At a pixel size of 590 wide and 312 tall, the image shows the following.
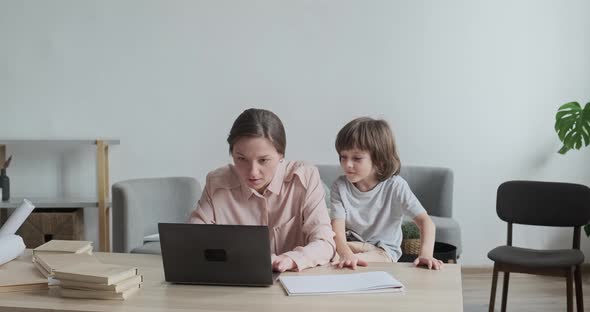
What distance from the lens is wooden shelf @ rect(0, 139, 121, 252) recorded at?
4.85 m

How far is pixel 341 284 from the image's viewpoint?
78.3 inches

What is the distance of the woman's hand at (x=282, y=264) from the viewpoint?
2121 millimetres

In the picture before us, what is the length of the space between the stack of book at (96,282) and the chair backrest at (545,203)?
273 centimetres

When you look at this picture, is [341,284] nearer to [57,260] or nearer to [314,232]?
[314,232]

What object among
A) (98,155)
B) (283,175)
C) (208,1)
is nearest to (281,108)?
(208,1)

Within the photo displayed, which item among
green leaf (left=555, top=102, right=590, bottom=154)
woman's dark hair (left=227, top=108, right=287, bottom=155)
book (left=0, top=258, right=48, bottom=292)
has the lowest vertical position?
book (left=0, top=258, right=48, bottom=292)

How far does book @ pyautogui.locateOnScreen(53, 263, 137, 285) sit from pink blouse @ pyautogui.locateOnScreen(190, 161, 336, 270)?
52cm

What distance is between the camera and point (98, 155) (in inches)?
197

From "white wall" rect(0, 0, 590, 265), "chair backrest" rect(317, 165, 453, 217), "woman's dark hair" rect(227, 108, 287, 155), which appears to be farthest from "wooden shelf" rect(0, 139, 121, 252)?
"woman's dark hair" rect(227, 108, 287, 155)

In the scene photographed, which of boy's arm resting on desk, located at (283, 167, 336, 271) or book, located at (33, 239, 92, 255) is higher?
boy's arm resting on desk, located at (283, 167, 336, 271)

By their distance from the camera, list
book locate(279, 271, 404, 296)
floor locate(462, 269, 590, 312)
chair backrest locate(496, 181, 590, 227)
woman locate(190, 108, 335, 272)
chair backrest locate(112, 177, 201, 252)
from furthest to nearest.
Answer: floor locate(462, 269, 590, 312) < chair backrest locate(496, 181, 590, 227) < chair backrest locate(112, 177, 201, 252) < woman locate(190, 108, 335, 272) < book locate(279, 271, 404, 296)

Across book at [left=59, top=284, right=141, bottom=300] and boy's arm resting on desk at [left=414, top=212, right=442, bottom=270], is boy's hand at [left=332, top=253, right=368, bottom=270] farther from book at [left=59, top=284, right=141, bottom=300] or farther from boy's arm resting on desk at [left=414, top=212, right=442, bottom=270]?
book at [left=59, top=284, right=141, bottom=300]

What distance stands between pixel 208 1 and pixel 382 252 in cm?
291

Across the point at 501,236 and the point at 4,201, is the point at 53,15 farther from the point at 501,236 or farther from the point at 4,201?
the point at 501,236
